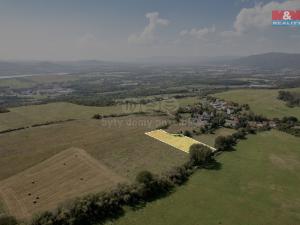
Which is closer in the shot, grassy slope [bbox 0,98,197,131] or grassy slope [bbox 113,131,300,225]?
grassy slope [bbox 113,131,300,225]

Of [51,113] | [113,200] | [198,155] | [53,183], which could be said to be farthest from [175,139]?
[51,113]

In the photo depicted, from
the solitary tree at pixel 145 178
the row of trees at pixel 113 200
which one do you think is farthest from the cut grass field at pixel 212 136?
the solitary tree at pixel 145 178

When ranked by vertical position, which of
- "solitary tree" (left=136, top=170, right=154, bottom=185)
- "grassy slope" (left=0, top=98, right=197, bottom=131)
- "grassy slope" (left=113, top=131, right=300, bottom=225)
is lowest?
"grassy slope" (left=113, top=131, right=300, bottom=225)

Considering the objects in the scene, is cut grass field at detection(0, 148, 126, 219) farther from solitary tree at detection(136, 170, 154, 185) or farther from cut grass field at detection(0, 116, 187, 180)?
solitary tree at detection(136, 170, 154, 185)

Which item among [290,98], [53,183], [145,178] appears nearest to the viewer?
[145,178]

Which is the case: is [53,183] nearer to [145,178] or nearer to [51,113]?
[145,178]

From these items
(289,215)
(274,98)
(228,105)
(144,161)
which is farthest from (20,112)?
(274,98)

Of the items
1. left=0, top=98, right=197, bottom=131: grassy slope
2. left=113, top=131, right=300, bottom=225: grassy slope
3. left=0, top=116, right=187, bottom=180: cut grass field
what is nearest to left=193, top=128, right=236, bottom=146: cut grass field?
left=113, top=131, right=300, bottom=225: grassy slope

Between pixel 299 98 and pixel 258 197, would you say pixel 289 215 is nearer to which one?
pixel 258 197
